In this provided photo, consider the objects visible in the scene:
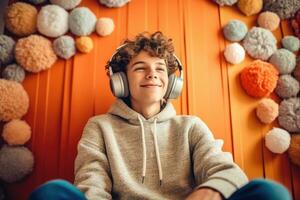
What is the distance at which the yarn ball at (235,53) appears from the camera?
1.47 meters

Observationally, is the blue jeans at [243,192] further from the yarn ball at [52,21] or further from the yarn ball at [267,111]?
the yarn ball at [52,21]

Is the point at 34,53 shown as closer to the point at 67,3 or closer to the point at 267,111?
the point at 67,3

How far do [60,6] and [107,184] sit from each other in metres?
0.82

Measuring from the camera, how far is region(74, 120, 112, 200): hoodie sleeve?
102 cm

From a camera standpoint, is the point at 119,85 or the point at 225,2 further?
the point at 225,2

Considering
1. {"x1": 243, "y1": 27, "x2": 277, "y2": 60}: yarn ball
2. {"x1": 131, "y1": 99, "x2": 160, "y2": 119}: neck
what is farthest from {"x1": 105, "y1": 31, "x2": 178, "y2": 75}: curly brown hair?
{"x1": 243, "y1": 27, "x2": 277, "y2": 60}: yarn ball

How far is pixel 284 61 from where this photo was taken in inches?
57.2

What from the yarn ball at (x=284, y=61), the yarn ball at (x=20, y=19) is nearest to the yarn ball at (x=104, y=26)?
the yarn ball at (x=20, y=19)

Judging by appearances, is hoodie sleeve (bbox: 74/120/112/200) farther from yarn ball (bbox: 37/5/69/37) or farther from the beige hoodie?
yarn ball (bbox: 37/5/69/37)

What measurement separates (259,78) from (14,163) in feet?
3.36

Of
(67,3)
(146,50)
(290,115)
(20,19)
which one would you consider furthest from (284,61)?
(20,19)

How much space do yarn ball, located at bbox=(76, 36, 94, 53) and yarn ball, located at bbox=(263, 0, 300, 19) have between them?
2.65 feet

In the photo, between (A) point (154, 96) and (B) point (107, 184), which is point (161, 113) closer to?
(A) point (154, 96)

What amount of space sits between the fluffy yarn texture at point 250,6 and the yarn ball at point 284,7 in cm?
4
